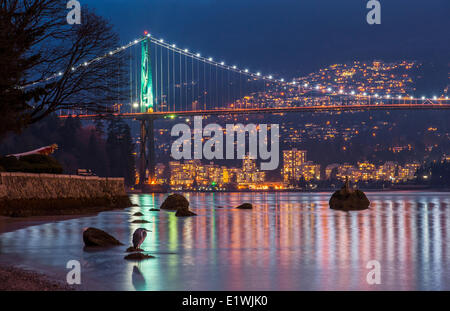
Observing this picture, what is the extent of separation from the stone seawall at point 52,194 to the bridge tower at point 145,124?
42143mm

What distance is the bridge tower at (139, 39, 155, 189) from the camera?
257ft

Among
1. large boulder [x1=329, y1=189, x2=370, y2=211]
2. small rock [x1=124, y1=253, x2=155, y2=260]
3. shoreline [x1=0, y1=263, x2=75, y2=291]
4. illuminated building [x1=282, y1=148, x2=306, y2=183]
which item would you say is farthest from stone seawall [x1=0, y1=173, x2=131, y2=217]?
illuminated building [x1=282, y1=148, x2=306, y2=183]

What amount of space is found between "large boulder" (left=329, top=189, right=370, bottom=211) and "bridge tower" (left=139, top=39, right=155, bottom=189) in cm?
3966

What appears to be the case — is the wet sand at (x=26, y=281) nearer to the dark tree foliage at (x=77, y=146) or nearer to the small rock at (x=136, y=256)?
the small rock at (x=136, y=256)

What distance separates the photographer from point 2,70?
46.0 ft

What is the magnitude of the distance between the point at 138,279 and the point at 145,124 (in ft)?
227

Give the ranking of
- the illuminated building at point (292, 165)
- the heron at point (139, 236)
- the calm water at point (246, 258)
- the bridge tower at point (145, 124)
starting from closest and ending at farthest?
the calm water at point (246, 258) → the heron at point (139, 236) → the bridge tower at point (145, 124) → the illuminated building at point (292, 165)

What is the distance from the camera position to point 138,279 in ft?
36.3

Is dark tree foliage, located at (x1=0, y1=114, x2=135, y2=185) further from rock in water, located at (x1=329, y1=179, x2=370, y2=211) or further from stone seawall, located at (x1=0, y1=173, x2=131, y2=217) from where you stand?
rock in water, located at (x1=329, y1=179, x2=370, y2=211)

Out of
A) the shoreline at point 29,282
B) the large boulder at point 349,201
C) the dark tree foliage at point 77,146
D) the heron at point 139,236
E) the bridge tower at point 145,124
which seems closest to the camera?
the shoreline at point 29,282

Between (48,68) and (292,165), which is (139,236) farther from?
(292,165)

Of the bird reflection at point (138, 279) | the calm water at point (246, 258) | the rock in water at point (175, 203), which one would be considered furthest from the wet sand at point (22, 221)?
the rock in water at point (175, 203)

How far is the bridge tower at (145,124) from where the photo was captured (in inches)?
3078

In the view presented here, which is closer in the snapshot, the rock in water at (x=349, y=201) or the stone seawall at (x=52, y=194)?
the stone seawall at (x=52, y=194)
